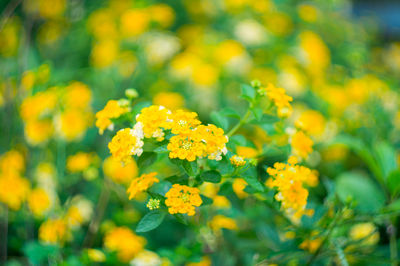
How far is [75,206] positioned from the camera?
1174 mm

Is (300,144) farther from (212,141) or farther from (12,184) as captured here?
(12,184)

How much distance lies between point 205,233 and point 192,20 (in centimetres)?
173

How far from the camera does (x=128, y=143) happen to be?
2.06 ft

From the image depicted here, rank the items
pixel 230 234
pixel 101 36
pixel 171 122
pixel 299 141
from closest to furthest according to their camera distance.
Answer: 1. pixel 171 122
2. pixel 299 141
3. pixel 230 234
4. pixel 101 36

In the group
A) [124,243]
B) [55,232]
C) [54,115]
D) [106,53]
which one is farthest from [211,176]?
[106,53]

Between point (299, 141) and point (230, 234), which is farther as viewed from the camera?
point (230, 234)

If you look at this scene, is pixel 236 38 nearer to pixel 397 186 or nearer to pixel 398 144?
pixel 398 144

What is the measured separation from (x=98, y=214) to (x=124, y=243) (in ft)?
0.70

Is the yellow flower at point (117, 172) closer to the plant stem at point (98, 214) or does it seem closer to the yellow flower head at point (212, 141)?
the plant stem at point (98, 214)

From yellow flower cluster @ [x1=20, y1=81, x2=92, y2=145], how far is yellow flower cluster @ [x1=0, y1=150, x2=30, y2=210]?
0.09m

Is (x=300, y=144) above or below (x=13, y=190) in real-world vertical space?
above

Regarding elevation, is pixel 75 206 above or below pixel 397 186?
below

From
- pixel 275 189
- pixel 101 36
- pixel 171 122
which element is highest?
pixel 171 122

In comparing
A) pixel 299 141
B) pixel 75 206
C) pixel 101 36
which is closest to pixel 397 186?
pixel 299 141
